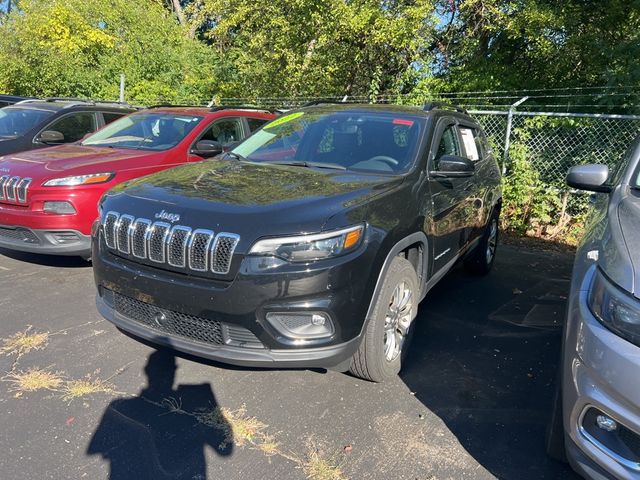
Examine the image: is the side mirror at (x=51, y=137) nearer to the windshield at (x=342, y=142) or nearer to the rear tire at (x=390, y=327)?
the windshield at (x=342, y=142)

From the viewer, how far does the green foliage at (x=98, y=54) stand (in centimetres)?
1505

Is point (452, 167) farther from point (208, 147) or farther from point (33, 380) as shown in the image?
point (33, 380)

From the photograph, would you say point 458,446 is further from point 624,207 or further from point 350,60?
point 350,60

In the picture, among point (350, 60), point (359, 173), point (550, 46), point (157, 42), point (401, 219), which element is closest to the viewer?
point (401, 219)

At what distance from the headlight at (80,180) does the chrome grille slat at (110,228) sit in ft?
6.57

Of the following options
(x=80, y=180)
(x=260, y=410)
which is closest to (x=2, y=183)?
(x=80, y=180)

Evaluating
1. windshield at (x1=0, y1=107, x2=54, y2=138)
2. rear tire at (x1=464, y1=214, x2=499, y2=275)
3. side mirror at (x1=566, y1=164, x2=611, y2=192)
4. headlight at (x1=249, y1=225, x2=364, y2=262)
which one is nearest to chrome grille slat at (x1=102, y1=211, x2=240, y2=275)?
headlight at (x1=249, y1=225, x2=364, y2=262)

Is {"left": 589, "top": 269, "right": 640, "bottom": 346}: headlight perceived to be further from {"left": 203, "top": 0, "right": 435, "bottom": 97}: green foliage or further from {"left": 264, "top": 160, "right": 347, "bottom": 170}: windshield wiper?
{"left": 203, "top": 0, "right": 435, "bottom": 97}: green foliage

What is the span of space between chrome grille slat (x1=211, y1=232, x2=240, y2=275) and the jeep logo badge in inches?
12.2

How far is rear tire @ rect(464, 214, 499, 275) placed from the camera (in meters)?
5.38

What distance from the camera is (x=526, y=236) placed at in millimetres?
7469

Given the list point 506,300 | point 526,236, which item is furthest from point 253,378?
point 526,236

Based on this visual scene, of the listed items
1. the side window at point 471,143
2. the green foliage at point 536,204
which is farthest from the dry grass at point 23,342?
the green foliage at point 536,204

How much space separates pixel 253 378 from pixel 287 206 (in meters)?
1.21
